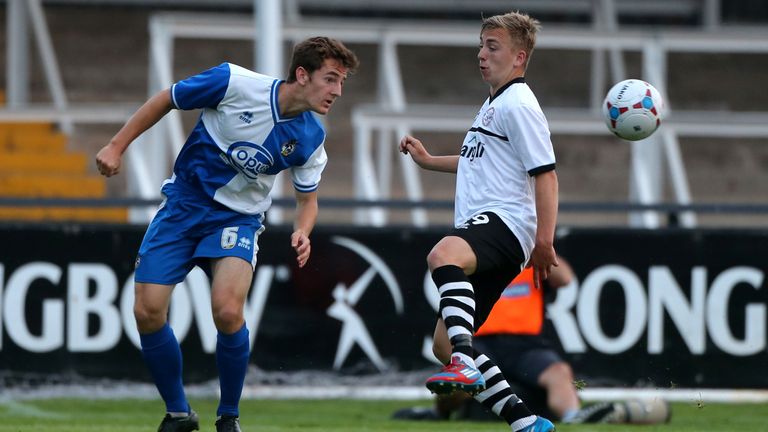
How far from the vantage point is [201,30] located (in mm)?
13969

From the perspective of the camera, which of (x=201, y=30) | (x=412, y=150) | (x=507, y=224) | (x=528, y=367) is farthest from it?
(x=201, y=30)

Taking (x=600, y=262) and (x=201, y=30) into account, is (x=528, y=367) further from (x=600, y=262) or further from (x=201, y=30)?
(x=201, y=30)

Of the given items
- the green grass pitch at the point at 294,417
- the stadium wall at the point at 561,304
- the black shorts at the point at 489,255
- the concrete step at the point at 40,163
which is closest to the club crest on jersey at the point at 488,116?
the black shorts at the point at 489,255

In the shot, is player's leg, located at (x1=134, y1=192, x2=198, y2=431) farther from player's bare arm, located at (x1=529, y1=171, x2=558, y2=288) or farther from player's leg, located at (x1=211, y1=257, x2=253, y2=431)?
player's bare arm, located at (x1=529, y1=171, x2=558, y2=288)

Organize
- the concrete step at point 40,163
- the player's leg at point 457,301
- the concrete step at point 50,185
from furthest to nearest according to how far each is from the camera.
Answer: the concrete step at point 40,163 < the concrete step at point 50,185 < the player's leg at point 457,301

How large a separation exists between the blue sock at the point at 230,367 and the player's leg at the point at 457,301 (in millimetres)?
1060

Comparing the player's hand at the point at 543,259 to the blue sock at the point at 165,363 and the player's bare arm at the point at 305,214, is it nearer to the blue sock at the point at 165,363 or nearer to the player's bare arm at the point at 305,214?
the player's bare arm at the point at 305,214

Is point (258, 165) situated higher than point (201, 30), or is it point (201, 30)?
point (201, 30)

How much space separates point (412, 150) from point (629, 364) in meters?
4.23

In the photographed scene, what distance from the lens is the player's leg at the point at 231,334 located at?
6.70 m

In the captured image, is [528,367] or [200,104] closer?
[200,104]

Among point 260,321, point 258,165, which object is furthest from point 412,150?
point 260,321

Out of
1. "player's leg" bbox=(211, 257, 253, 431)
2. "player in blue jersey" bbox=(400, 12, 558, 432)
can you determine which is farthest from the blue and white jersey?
"player in blue jersey" bbox=(400, 12, 558, 432)

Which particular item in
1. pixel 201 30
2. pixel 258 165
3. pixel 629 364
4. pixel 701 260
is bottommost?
pixel 629 364
